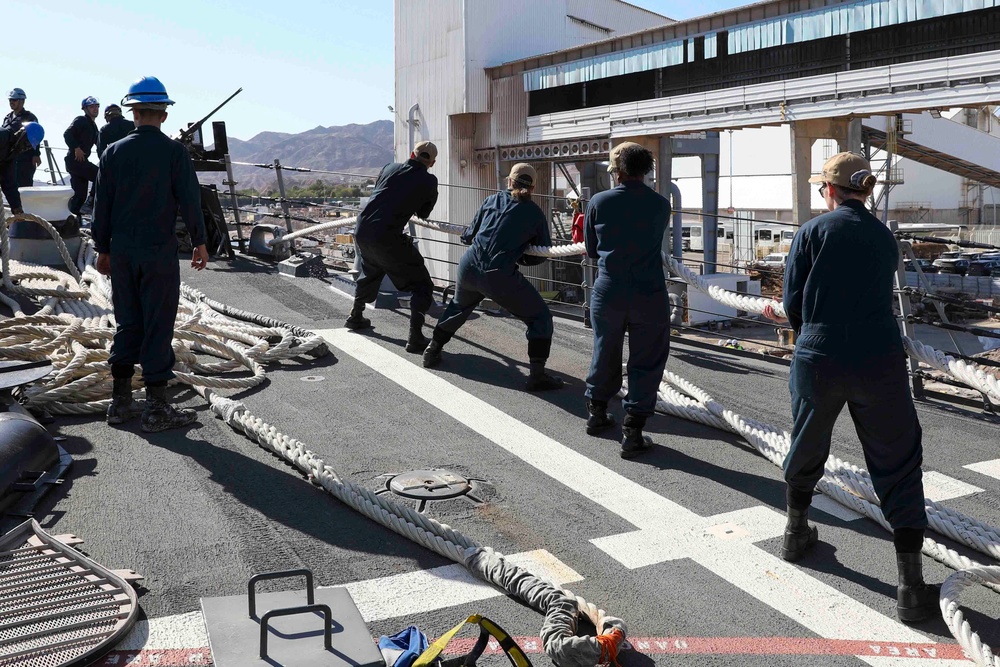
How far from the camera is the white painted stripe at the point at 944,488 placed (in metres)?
4.17

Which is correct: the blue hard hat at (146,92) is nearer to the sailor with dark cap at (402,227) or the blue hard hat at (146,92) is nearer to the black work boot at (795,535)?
the sailor with dark cap at (402,227)

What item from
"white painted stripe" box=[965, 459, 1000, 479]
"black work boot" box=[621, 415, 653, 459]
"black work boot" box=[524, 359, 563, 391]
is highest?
"black work boot" box=[524, 359, 563, 391]

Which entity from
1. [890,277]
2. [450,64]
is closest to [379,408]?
[890,277]

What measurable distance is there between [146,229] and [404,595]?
8.93ft

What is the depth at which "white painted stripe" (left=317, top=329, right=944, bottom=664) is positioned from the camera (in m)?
3.07

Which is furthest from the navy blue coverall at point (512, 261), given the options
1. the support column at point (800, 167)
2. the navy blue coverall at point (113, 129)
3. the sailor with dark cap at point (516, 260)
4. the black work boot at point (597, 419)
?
the support column at point (800, 167)

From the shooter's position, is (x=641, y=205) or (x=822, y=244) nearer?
(x=822, y=244)

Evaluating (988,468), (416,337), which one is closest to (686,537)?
(988,468)

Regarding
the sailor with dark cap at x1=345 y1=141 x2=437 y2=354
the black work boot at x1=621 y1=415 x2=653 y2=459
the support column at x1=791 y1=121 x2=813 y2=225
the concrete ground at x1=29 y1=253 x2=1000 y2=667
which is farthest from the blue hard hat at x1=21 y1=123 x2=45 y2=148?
the support column at x1=791 y1=121 x2=813 y2=225

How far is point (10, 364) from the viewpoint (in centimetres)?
461

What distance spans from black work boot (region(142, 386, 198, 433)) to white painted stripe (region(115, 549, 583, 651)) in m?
2.16

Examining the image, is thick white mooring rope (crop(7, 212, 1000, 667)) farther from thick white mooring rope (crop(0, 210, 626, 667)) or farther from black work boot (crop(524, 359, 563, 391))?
→ black work boot (crop(524, 359, 563, 391))

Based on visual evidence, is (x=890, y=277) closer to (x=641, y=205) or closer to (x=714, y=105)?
(x=641, y=205)

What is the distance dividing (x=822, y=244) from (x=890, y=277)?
0.85 ft
